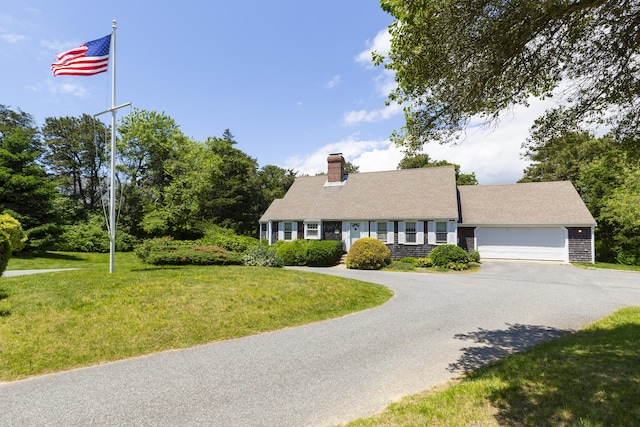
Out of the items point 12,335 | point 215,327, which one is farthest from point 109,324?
point 215,327

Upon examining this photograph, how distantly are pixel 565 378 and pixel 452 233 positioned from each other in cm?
1848

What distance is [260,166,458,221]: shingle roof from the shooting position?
23.4 meters

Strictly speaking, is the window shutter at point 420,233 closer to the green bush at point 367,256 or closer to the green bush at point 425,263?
the green bush at point 425,263

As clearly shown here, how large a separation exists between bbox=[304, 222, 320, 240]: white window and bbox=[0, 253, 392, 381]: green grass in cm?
1366

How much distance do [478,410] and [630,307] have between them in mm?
9332

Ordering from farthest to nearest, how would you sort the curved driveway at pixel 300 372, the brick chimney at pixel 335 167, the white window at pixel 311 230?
the brick chimney at pixel 335 167 → the white window at pixel 311 230 → the curved driveway at pixel 300 372

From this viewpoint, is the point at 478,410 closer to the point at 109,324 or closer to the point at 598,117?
the point at 598,117

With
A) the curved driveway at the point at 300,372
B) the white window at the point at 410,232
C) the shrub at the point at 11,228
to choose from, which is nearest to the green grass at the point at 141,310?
the curved driveway at the point at 300,372

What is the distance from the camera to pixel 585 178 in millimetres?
27938

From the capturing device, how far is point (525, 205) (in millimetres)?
24375

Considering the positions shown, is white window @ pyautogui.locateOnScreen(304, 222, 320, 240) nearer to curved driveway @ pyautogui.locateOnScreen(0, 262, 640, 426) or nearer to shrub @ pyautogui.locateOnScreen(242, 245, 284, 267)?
shrub @ pyautogui.locateOnScreen(242, 245, 284, 267)

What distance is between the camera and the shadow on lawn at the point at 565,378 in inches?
141

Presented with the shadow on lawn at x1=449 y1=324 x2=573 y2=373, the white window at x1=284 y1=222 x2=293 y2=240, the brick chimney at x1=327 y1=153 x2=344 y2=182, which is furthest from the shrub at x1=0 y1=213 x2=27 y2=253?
the brick chimney at x1=327 y1=153 x2=344 y2=182

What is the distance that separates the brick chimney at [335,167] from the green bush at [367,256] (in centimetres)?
988
